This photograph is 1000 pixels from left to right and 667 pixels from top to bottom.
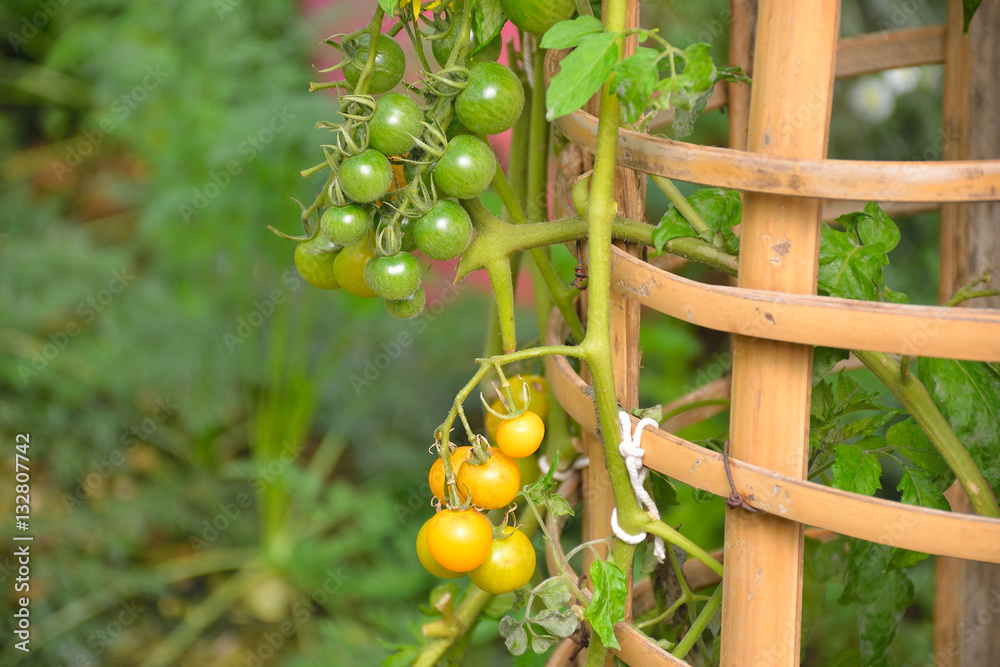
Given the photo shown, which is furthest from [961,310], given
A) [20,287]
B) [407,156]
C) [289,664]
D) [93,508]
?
[20,287]

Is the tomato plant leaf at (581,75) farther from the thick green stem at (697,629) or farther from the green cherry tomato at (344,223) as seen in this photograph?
the thick green stem at (697,629)

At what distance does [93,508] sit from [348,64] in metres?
1.58

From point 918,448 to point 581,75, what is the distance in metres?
0.38

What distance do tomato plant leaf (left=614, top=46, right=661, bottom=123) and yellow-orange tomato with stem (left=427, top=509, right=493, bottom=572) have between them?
27 cm

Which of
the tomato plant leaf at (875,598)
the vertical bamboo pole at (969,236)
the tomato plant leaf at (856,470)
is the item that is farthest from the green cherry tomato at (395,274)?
the vertical bamboo pole at (969,236)

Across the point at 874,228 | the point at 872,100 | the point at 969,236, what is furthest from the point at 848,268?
the point at 872,100

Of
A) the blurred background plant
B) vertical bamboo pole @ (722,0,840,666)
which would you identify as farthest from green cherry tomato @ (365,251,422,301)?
the blurred background plant

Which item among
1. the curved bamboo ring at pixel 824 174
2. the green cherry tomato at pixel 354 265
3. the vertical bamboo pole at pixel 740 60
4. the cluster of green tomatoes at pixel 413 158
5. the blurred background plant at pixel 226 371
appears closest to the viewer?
the curved bamboo ring at pixel 824 174

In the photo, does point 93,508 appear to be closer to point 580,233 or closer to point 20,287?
point 20,287

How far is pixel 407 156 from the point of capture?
60cm

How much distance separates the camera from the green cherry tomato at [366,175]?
1.81 feet

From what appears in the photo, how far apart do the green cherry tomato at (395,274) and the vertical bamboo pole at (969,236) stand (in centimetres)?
71

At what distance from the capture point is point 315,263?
27.5 inches

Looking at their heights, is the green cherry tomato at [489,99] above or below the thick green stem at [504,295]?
above
